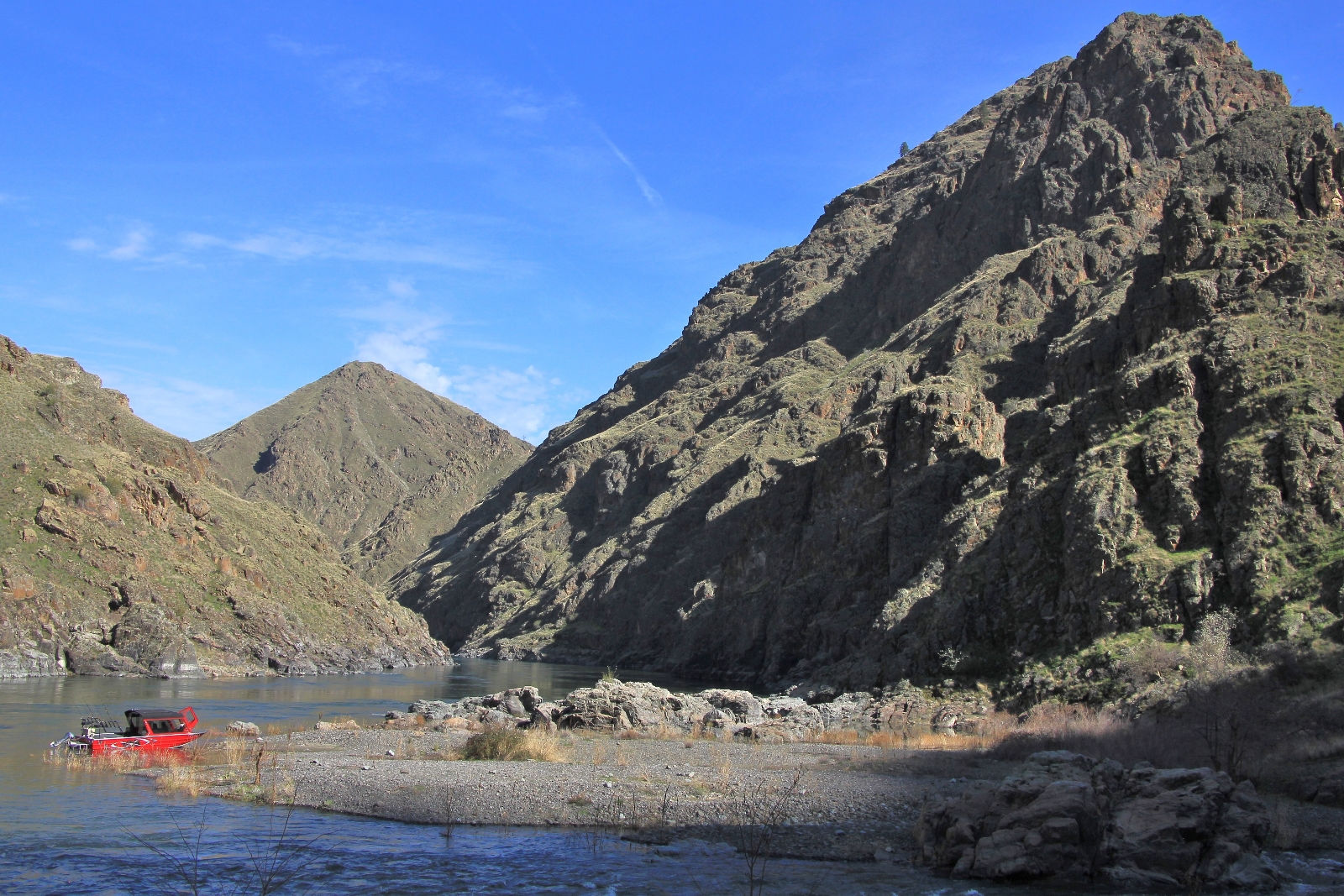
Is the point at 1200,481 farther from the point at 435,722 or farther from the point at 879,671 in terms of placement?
the point at 435,722

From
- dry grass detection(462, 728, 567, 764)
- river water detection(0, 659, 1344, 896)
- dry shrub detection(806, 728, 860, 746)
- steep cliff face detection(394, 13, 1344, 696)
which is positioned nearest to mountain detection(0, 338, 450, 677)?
steep cliff face detection(394, 13, 1344, 696)

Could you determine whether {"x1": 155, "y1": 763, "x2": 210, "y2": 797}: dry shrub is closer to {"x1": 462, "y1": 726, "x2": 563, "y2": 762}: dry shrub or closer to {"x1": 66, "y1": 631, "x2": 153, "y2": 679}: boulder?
{"x1": 462, "y1": 726, "x2": 563, "y2": 762}: dry shrub

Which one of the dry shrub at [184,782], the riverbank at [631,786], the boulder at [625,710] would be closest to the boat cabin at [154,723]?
the riverbank at [631,786]

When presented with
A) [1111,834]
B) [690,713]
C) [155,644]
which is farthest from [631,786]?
[155,644]

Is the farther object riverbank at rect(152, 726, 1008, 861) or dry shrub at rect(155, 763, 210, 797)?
dry shrub at rect(155, 763, 210, 797)

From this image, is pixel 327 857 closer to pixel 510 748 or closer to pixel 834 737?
pixel 510 748

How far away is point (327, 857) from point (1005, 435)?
7193 cm

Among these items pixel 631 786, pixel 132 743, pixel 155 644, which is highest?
pixel 155 644

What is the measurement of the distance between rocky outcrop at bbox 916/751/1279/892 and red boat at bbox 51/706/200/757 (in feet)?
84.2

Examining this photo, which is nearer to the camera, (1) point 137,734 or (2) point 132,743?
(2) point 132,743

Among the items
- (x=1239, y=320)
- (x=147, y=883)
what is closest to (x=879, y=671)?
(x=1239, y=320)

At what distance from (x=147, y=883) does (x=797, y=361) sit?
462ft

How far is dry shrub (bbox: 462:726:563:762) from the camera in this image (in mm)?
32531

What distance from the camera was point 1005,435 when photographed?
3250 inches
